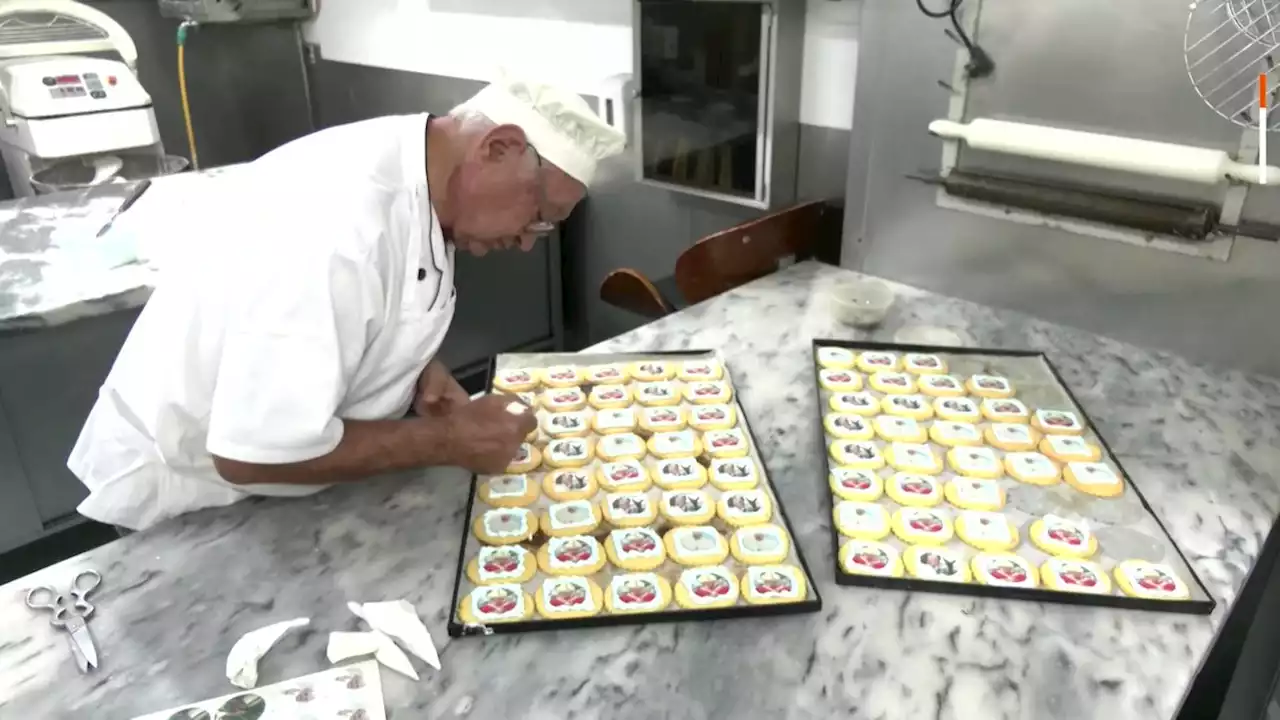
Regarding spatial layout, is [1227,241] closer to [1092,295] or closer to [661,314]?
[1092,295]

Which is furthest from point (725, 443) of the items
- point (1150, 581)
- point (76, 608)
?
point (76, 608)

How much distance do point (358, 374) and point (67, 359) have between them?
3.39 feet

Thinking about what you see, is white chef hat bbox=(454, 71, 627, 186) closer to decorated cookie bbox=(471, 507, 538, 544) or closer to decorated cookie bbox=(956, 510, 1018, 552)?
decorated cookie bbox=(471, 507, 538, 544)

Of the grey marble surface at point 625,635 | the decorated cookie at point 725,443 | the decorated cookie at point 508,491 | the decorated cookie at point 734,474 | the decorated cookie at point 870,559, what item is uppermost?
the decorated cookie at point 725,443

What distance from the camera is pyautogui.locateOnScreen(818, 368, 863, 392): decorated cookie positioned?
4.05ft

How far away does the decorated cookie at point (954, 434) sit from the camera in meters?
1.10

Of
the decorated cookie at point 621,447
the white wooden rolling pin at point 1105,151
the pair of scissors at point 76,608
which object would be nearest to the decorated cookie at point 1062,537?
the decorated cookie at point 621,447

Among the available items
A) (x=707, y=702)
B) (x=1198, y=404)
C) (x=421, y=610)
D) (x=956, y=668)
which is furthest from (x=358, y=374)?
(x=1198, y=404)

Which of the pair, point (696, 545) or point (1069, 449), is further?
point (1069, 449)

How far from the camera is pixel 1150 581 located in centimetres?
85

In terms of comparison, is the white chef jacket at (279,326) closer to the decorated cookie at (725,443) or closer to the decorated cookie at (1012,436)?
the decorated cookie at (725,443)

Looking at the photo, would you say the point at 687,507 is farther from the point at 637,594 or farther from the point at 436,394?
the point at 436,394

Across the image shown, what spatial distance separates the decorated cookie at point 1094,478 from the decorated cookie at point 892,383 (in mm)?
242

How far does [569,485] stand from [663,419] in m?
0.19
